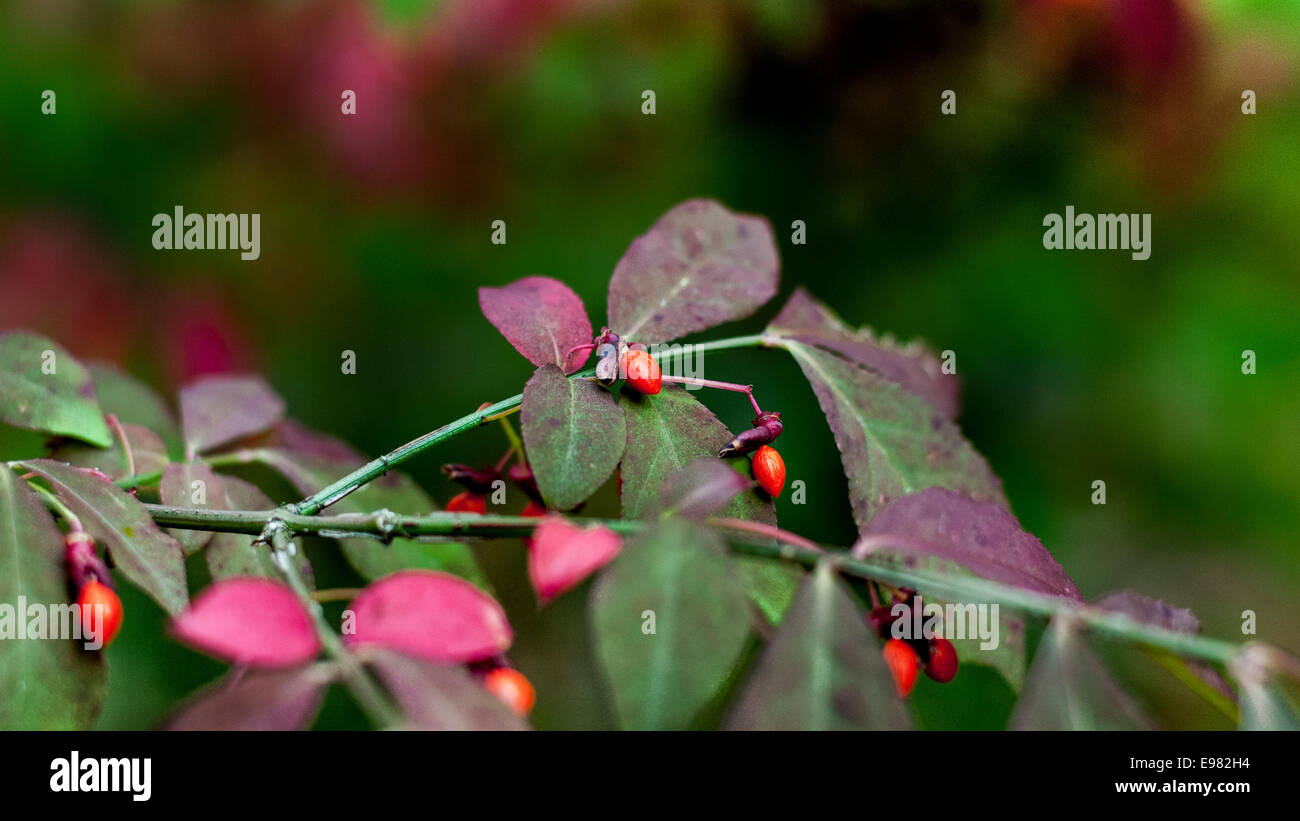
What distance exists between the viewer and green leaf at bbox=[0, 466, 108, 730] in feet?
1.28

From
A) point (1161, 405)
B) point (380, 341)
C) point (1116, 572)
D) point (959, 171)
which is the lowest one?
point (1116, 572)

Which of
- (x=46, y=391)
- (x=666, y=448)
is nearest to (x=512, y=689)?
(x=666, y=448)

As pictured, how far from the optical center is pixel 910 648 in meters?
0.45

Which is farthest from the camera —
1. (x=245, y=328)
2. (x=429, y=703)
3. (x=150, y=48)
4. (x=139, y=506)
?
(x=245, y=328)

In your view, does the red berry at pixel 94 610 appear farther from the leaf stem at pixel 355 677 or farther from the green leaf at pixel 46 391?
the green leaf at pixel 46 391

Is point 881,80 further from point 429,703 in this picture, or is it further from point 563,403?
point 429,703

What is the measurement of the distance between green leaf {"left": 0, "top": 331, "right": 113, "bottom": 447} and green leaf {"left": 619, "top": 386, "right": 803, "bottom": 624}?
0.36 m

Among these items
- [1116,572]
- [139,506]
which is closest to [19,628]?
[139,506]

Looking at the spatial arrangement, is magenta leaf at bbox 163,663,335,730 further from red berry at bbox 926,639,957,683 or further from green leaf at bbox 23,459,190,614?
red berry at bbox 926,639,957,683

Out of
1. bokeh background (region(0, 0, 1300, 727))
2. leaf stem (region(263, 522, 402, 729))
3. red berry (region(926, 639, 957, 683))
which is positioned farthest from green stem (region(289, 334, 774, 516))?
bokeh background (region(0, 0, 1300, 727))

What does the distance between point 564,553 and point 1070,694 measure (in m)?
0.19

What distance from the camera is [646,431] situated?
492 mm

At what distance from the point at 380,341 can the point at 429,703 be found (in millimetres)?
1390

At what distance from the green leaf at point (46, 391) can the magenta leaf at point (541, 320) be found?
0.28 meters
